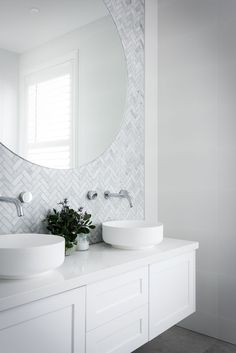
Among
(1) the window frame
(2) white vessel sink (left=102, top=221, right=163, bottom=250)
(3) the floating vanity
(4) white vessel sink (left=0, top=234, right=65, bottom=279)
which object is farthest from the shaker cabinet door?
(1) the window frame

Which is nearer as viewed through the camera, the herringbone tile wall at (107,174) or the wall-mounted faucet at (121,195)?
the herringbone tile wall at (107,174)

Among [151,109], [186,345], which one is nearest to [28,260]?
[186,345]

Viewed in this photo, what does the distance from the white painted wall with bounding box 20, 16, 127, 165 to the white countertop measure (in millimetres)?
641

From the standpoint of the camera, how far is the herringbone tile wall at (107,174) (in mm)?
1735

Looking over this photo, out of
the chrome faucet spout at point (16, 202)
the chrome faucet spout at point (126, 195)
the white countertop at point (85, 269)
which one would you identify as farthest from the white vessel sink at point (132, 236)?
the chrome faucet spout at point (16, 202)

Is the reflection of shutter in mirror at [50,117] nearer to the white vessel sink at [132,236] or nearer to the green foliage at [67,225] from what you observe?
the green foliage at [67,225]

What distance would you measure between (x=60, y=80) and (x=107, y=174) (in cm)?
68

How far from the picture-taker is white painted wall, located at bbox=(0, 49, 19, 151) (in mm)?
1702

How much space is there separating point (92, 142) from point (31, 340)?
49.9 inches

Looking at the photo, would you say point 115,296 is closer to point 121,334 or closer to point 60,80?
point 121,334

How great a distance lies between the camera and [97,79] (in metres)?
2.24

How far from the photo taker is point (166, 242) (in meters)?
2.19

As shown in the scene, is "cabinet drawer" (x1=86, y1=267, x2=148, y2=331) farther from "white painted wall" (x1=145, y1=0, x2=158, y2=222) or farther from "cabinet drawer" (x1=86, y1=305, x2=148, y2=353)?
"white painted wall" (x1=145, y1=0, x2=158, y2=222)

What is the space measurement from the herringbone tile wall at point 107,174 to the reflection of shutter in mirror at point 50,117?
85 millimetres
